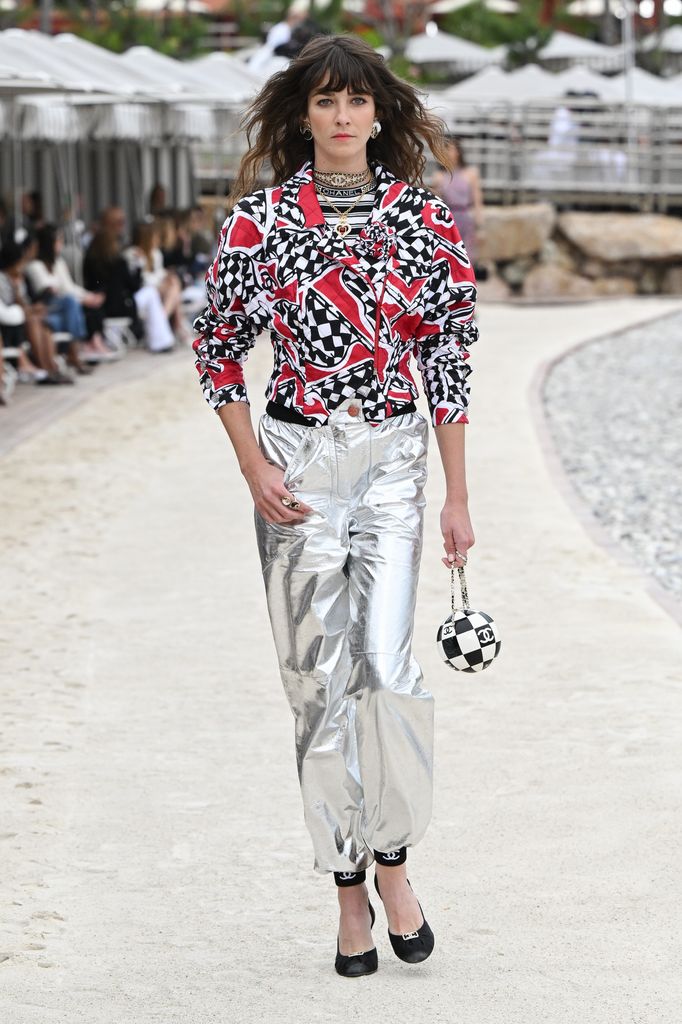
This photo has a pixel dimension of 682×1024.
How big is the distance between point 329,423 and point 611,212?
870 inches

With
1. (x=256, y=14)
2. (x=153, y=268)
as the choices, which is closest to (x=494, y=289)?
(x=153, y=268)

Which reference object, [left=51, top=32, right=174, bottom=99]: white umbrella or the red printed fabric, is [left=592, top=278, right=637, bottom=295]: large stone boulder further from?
the red printed fabric

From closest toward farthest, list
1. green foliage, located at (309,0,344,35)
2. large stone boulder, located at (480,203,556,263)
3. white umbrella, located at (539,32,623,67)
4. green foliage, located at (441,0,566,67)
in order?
large stone boulder, located at (480,203,556,263)
white umbrella, located at (539,32,623,67)
green foliage, located at (441,0,566,67)
green foliage, located at (309,0,344,35)

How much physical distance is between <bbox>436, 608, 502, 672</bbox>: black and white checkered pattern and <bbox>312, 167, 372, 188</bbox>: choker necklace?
0.89 m

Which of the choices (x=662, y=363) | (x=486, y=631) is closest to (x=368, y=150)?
(x=486, y=631)

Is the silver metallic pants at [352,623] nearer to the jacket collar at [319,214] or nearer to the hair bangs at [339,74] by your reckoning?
the jacket collar at [319,214]

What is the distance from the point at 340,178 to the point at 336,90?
0.17 meters

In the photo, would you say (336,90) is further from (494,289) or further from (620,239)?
(620,239)

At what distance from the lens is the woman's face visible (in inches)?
135

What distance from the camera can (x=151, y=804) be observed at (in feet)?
15.2

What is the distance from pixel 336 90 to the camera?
3.45 m

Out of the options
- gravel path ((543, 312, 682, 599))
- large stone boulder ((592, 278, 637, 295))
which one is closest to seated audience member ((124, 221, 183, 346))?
gravel path ((543, 312, 682, 599))

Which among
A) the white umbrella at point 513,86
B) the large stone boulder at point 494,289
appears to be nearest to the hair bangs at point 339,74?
the large stone boulder at point 494,289

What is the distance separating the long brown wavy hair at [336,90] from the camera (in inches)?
137
